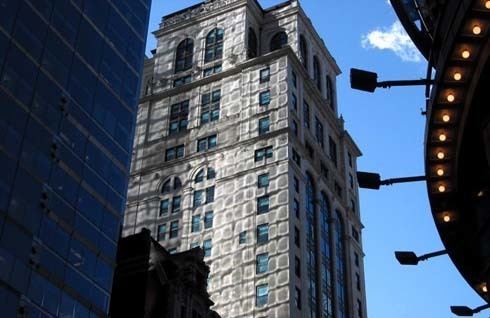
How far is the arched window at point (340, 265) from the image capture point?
10588 cm

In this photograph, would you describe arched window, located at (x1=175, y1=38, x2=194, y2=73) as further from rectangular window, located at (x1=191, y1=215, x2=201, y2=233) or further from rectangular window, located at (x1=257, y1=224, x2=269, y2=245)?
rectangular window, located at (x1=257, y1=224, x2=269, y2=245)

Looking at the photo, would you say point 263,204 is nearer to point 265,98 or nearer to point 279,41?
point 265,98

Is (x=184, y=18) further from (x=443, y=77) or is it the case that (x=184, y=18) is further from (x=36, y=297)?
(x=443, y=77)

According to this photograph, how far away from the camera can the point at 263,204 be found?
10081 cm

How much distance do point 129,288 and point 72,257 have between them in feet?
41.9

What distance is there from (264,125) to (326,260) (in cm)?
1892

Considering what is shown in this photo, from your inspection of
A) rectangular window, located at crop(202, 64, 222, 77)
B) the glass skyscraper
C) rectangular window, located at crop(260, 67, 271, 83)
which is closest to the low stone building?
the glass skyscraper

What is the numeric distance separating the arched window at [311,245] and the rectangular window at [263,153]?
20.3 feet

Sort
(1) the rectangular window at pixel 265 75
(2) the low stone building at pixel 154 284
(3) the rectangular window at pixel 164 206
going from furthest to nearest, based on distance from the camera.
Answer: (1) the rectangular window at pixel 265 75 < (3) the rectangular window at pixel 164 206 < (2) the low stone building at pixel 154 284

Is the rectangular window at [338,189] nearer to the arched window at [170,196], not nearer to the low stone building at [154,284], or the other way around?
the arched window at [170,196]

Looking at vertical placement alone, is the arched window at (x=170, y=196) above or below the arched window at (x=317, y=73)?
below

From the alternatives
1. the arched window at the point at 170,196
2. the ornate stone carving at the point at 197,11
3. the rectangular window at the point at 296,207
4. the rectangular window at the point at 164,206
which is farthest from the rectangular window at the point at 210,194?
the ornate stone carving at the point at 197,11

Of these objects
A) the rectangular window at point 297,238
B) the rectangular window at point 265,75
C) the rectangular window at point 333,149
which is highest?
the rectangular window at point 265,75

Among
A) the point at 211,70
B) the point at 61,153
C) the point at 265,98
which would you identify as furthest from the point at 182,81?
the point at 61,153
